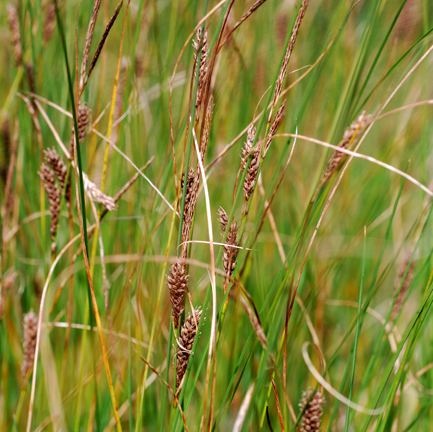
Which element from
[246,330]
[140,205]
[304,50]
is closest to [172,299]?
[246,330]

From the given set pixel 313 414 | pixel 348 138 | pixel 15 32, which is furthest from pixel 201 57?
pixel 15 32

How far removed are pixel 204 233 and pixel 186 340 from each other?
3.42ft

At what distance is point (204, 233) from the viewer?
6.14 feet

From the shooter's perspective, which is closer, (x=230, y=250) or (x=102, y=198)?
(x=230, y=250)

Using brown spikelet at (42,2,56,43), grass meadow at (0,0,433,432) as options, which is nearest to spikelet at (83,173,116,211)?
grass meadow at (0,0,433,432)

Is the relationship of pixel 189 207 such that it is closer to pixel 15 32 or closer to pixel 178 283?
pixel 178 283

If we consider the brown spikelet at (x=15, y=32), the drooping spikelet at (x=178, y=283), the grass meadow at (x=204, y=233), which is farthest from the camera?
the brown spikelet at (x=15, y=32)

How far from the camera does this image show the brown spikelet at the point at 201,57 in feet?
2.77

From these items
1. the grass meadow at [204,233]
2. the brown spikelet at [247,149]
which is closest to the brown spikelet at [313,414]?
the grass meadow at [204,233]

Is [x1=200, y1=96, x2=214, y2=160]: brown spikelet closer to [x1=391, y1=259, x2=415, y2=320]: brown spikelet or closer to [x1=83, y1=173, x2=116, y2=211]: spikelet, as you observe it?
[x1=83, y1=173, x2=116, y2=211]: spikelet

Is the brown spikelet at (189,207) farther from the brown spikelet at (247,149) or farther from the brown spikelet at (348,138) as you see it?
the brown spikelet at (348,138)

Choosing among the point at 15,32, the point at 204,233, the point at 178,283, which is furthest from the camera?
the point at 204,233

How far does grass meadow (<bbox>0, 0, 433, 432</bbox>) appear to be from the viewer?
→ 0.94 m

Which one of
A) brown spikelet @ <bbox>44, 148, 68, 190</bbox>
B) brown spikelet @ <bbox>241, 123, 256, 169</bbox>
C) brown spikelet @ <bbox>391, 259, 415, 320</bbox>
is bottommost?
brown spikelet @ <bbox>391, 259, 415, 320</bbox>
